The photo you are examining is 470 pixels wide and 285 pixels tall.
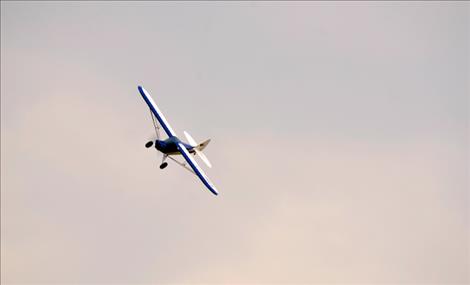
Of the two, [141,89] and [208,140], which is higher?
[141,89]

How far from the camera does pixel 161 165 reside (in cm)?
10619

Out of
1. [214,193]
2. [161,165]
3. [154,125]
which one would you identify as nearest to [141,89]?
[154,125]

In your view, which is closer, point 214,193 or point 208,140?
point 214,193

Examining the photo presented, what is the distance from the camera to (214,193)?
339 feet

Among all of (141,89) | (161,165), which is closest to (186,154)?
(161,165)

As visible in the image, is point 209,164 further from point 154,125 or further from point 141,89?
point 141,89

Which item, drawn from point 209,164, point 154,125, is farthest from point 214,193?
point 154,125

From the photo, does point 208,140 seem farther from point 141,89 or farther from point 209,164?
point 141,89

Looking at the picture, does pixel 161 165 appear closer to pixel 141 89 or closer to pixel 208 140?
pixel 208 140

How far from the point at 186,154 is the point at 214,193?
7.58m

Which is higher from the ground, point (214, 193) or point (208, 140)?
point (208, 140)

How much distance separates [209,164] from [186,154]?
13.7ft

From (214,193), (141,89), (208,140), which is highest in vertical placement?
(141,89)

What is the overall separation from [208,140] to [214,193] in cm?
1037
